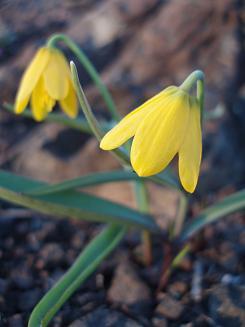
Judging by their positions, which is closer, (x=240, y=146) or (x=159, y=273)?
(x=159, y=273)

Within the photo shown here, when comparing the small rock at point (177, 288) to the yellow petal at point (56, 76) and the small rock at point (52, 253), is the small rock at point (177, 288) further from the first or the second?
the yellow petal at point (56, 76)

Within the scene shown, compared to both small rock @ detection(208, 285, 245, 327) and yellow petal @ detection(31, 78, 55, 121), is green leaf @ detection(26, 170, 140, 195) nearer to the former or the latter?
yellow petal @ detection(31, 78, 55, 121)

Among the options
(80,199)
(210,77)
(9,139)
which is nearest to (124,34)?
(210,77)

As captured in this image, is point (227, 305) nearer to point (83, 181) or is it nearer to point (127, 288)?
point (127, 288)

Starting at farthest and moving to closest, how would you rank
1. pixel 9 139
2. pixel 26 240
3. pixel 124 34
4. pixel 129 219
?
1. pixel 124 34
2. pixel 9 139
3. pixel 26 240
4. pixel 129 219

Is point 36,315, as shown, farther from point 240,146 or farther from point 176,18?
point 176,18

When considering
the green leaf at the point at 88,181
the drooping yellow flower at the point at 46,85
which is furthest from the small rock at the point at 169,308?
the drooping yellow flower at the point at 46,85

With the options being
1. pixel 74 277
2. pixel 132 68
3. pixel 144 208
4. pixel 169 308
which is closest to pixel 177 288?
pixel 169 308
